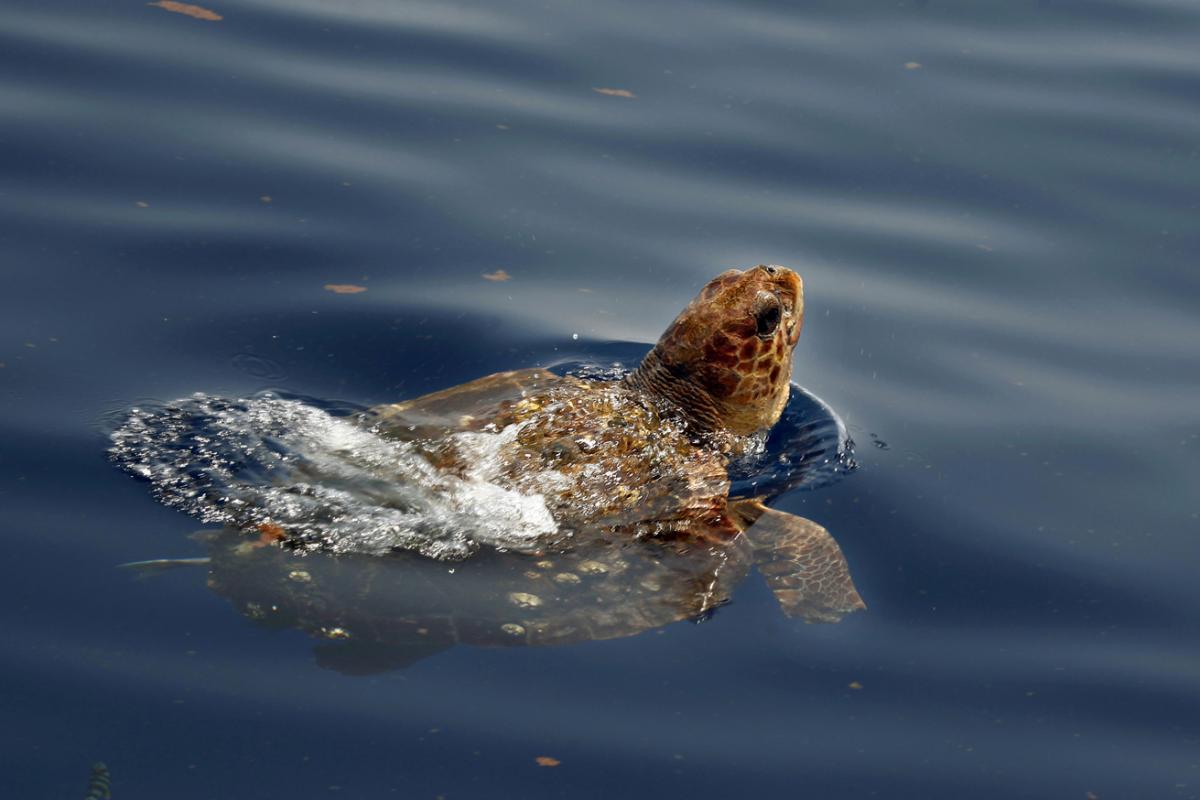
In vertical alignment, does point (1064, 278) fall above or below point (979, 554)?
above

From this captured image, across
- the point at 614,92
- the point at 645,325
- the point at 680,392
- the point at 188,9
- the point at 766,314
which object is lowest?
the point at 680,392

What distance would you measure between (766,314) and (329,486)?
229cm

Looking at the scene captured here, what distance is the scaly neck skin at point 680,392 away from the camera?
634 cm

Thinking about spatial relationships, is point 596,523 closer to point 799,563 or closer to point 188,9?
point 799,563

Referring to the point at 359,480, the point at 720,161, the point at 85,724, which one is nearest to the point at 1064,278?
the point at 720,161

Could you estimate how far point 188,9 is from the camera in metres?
8.91

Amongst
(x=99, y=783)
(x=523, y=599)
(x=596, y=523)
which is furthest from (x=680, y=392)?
(x=99, y=783)

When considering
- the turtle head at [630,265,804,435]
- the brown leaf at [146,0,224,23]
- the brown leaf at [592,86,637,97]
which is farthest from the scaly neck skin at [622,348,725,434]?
the brown leaf at [146,0,224,23]

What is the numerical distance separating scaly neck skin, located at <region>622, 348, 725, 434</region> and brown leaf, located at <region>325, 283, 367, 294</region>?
1.50 m

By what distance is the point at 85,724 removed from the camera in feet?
13.1

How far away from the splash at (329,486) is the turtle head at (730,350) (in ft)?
4.01

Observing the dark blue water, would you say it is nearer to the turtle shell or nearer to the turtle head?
the turtle shell

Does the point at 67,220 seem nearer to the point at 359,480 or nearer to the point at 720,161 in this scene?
the point at 359,480

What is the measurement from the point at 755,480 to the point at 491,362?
1.44 metres
